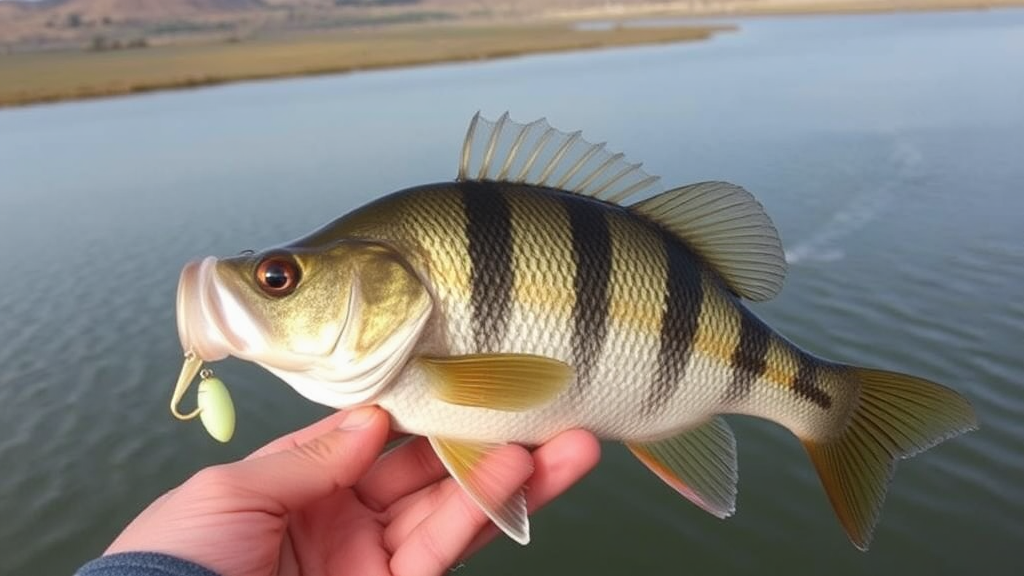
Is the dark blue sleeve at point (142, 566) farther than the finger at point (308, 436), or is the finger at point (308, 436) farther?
the finger at point (308, 436)

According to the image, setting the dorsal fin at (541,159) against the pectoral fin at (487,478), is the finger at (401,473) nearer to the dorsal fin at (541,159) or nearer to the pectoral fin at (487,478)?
the pectoral fin at (487,478)

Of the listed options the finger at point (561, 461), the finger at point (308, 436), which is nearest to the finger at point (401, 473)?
the finger at point (308, 436)

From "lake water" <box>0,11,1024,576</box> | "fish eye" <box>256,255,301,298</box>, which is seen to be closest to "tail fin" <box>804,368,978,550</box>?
"fish eye" <box>256,255,301,298</box>

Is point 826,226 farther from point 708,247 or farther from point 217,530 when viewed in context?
point 217,530

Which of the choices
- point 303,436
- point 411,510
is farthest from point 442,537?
point 303,436

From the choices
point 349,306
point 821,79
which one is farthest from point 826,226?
→ point 821,79

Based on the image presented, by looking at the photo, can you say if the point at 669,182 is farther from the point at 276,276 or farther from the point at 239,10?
the point at 239,10
